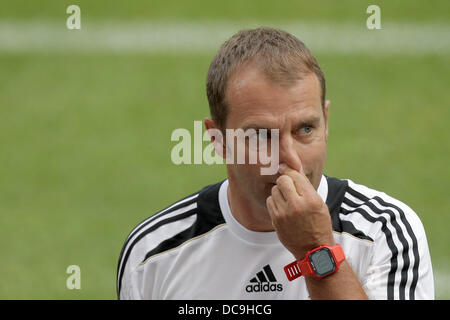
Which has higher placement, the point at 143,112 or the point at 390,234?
the point at 143,112

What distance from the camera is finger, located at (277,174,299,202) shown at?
3047 mm

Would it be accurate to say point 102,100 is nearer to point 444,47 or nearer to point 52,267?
point 52,267

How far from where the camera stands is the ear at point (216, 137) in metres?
3.65

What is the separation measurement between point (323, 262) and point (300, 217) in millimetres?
196

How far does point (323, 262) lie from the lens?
2.94 metres

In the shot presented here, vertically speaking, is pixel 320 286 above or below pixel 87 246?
above

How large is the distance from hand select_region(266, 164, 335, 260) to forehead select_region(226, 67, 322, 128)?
29 centimetres

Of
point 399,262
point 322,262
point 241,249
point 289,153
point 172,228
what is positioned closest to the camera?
point 322,262

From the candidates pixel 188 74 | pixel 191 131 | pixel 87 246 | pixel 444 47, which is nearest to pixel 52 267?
pixel 87 246

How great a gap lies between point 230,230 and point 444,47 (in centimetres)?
730

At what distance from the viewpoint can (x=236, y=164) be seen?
11.4 feet

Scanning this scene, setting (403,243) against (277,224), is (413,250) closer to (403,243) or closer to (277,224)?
(403,243)

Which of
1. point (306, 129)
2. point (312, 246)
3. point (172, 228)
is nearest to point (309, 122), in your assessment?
point (306, 129)
